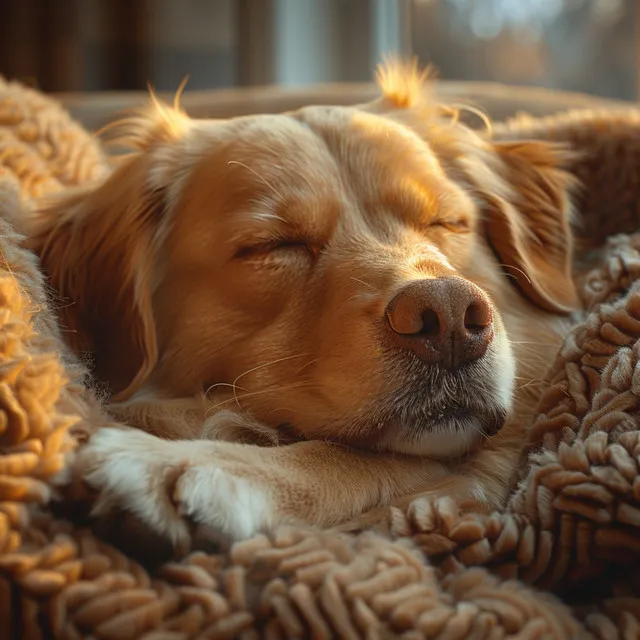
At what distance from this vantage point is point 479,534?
3.02 ft

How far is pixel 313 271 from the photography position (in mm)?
1318

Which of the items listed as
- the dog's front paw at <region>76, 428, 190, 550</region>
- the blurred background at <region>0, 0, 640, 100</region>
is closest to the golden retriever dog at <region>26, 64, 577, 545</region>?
the dog's front paw at <region>76, 428, 190, 550</region>

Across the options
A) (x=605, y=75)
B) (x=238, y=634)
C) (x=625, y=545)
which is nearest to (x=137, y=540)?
(x=238, y=634)

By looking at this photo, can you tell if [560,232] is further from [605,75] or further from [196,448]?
[605,75]

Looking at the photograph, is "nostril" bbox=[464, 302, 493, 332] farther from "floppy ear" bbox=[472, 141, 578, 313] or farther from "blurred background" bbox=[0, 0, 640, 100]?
"blurred background" bbox=[0, 0, 640, 100]

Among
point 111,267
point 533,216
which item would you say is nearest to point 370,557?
point 111,267

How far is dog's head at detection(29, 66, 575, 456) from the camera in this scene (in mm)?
1116

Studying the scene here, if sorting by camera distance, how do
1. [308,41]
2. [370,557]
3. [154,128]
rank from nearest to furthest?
[370,557], [154,128], [308,41]

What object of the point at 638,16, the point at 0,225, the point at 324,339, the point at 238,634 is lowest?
the point at 238,634

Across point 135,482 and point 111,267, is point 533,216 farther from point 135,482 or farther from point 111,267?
point 135,482

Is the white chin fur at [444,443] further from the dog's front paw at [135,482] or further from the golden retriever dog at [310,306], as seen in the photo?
the dog's front paw at [135,482]

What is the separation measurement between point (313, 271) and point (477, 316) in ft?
1.09

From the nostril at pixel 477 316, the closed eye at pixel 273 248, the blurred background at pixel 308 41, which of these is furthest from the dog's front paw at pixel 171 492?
the blurred background at pixel 308 41

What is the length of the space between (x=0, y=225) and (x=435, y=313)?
0.74m
